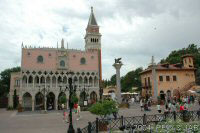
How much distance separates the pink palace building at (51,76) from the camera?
39125 millimetres

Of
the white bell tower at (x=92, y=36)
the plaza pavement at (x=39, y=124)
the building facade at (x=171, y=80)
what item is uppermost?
the white bell tower at (x=92, y=36)

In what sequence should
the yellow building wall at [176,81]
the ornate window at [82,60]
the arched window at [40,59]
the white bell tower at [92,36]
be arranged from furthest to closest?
1. the white bell tower at [92,36]
2. the ornate window at [82,60]
3. the yellow building wall at [176,81]
4. the arched window at [40,59]

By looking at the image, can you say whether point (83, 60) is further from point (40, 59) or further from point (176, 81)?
point (176, 81)

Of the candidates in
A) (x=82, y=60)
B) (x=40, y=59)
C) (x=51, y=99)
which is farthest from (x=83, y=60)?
(x=51, y=99)

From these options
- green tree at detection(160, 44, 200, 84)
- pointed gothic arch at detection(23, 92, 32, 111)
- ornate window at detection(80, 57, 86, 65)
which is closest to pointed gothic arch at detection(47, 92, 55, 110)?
pointed gothic arch at detection(23, 92, 32, 111)

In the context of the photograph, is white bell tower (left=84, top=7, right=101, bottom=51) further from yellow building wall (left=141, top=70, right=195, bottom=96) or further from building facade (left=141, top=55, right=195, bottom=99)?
yellow building wall (left=141, top=70, right=195, bottom=96)

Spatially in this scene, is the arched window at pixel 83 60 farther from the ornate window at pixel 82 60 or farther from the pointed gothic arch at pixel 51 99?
the pointed gothic arch at pixel 51 99

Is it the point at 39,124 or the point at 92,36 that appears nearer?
the point at 39,124

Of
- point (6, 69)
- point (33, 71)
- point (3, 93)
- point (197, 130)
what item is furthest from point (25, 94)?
point (197, 130)

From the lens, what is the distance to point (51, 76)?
4103 centimetres

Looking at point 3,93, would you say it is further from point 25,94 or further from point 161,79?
point 161,79

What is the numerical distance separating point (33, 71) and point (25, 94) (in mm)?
5128

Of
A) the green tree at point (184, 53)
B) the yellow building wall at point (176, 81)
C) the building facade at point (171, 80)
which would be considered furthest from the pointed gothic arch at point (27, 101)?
the green tree at point (184, 53)

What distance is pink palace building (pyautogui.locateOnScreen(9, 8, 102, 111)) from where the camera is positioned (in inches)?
1540
